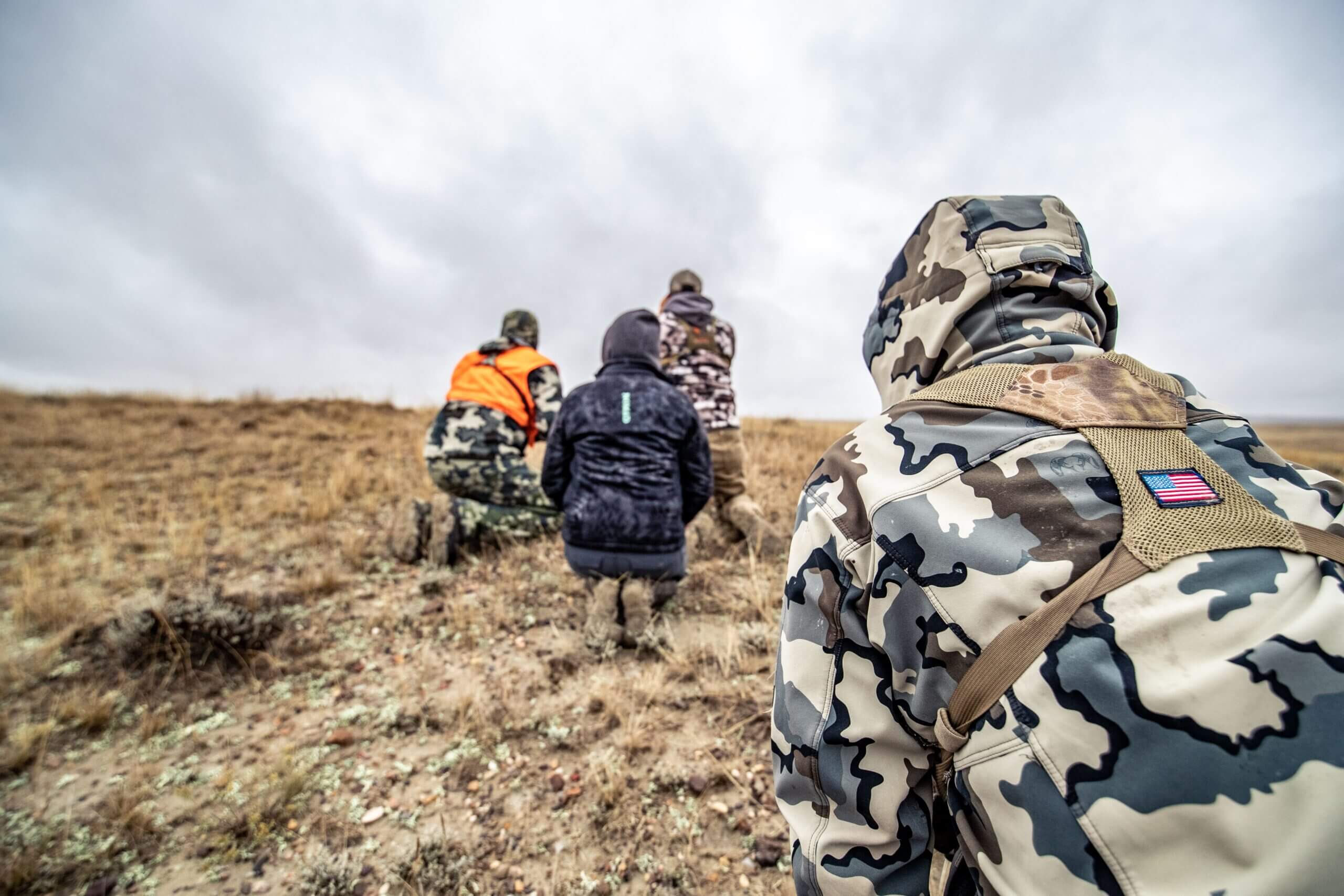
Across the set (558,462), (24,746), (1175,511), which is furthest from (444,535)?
(1175,511)

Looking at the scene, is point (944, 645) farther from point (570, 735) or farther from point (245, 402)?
point (245, 402)

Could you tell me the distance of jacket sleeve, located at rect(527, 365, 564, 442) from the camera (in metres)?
4.88

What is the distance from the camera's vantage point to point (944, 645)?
0.95 m

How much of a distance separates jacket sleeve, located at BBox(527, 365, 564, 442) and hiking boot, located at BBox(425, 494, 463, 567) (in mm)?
1036

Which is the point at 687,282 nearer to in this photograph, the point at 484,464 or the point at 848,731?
the point at 484,464

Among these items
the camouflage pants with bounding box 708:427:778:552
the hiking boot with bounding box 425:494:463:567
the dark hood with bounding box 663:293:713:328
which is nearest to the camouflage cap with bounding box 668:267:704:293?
the dark hood with bounding box 663:293:713:328

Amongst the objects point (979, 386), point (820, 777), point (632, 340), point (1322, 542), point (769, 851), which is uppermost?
point (632, 340)

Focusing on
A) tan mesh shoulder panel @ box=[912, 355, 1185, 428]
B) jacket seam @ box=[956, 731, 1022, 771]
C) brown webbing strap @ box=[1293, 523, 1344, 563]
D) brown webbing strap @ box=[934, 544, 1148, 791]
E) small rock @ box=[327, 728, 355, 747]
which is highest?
tan mesh shoulder panel @ box=[912, 355, 1185, 428]

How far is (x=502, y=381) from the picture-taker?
474 centimetres

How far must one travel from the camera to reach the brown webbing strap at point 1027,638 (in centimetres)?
77

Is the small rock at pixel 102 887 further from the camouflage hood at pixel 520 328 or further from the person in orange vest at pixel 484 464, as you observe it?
the camouflage hood at pixel 520 328

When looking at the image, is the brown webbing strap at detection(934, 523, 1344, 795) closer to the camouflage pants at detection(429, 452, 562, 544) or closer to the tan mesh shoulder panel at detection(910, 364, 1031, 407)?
the tan mesh shoulder panel at detection(910, 364, 1031, 407)

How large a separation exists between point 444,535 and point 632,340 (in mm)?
2327

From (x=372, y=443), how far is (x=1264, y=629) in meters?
9.80
